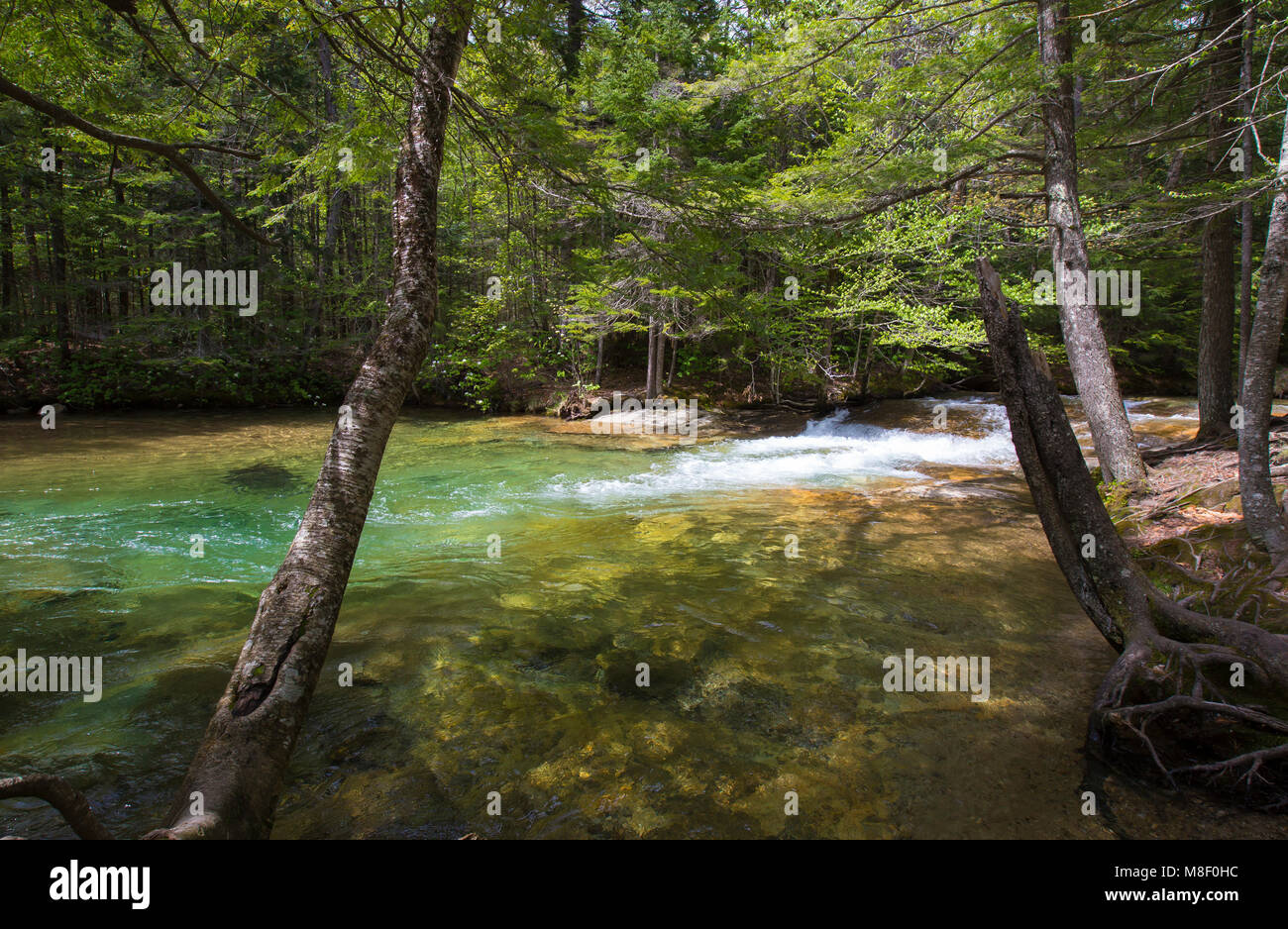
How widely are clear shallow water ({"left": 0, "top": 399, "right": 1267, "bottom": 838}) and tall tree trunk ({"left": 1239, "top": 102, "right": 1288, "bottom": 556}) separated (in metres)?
1.52

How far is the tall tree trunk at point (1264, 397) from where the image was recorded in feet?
15.3

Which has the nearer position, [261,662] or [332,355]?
[261,662]

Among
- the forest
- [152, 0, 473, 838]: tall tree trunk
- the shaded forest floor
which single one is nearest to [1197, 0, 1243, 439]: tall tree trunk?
the forest

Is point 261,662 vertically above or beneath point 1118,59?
beneath

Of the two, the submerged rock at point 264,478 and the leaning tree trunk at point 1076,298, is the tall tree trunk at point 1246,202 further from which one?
the submerged rock at point 264,478

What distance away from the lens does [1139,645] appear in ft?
12.5

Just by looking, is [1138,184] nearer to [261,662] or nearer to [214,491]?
[261,662]

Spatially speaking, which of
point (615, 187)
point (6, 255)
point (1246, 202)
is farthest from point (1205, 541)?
point (6, 255)

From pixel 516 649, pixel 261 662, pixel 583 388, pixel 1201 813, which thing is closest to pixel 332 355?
pixel 583 388

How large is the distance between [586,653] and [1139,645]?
3717mm

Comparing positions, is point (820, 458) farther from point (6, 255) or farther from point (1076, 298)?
point (6, 255)

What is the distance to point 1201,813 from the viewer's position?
304 centimetres
